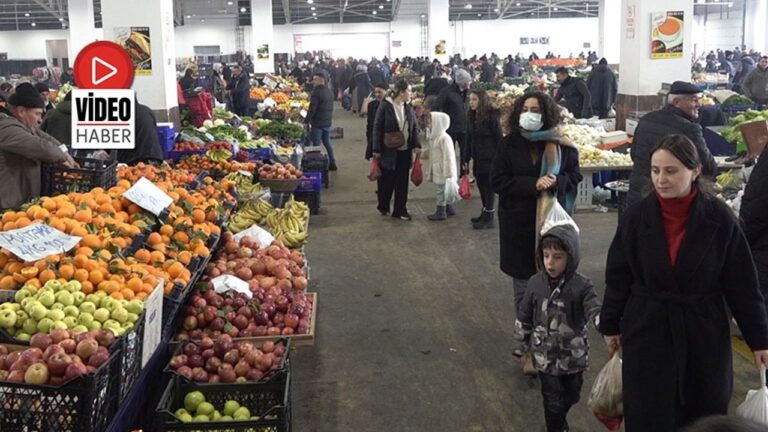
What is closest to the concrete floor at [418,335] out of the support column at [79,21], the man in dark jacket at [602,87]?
the man in dark jacket at [602,87]

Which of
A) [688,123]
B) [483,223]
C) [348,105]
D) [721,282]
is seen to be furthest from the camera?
[348,105]

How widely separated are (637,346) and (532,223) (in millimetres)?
1820

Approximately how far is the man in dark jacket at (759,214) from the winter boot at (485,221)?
4769 mm

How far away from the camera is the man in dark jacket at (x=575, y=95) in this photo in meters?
12.6

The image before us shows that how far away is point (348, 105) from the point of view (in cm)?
2570

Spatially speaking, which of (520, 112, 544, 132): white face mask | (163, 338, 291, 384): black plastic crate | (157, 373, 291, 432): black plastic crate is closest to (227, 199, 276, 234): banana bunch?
(163, 338, 291, 384): black plastic crate

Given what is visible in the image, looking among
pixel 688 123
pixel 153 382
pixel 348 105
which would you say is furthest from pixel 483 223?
pixel 348 105

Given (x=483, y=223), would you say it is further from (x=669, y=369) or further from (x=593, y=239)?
(x=669, y=369)

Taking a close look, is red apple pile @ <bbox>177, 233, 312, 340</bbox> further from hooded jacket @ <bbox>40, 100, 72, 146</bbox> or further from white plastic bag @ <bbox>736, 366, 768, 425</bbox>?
hooded jacket @ <bbox>40, 100, 72, 146</bbox>

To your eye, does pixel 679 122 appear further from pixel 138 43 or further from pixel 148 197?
pixel 138 43

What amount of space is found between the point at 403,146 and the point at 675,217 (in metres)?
5.92

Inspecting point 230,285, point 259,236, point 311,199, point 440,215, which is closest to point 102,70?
point 259,236

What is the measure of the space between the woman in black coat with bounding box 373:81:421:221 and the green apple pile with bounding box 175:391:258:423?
18.1ft

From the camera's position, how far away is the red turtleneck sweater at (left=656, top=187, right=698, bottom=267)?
2879 millimetres
